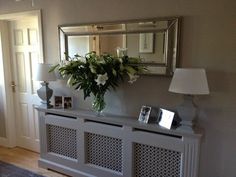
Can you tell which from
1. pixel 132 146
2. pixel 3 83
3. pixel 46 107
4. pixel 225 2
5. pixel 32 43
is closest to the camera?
pixel 225 2

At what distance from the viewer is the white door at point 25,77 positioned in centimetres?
345

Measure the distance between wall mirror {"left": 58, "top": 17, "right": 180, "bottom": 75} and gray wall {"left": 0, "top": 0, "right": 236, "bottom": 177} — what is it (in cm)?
8

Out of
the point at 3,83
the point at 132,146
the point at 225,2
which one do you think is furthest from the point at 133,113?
the point at 3,83

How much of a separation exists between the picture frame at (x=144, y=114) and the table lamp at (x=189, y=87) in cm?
34

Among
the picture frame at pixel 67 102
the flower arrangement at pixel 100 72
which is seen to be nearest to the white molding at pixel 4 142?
the picture frame at pixel 67 102

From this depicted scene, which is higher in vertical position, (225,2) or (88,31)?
(225,2)

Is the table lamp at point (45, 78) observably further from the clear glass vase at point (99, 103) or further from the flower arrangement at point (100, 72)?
the clear glass vase at point (99, 103)

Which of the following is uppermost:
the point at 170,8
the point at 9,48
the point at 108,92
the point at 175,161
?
Result: the point at 170,8

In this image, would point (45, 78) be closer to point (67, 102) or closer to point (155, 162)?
point (67, 102)

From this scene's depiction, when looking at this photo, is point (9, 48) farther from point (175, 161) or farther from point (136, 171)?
point (175, 161)

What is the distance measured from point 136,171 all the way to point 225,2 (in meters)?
1.84

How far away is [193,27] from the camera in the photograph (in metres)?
2.20

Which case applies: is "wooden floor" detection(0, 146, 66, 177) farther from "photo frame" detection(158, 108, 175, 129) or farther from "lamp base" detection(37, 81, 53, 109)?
"photo frame" detection(158, 108, 175, 129)

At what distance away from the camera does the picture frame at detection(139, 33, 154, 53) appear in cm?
241
